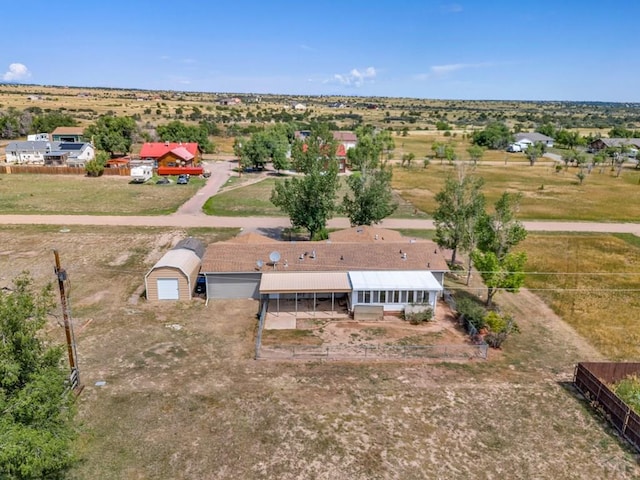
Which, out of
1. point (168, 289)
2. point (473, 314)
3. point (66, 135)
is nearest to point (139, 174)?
point (66, 135)

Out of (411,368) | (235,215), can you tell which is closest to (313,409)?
(411,368)

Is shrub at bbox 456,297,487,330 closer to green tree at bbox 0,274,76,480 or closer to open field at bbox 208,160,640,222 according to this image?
green tree at bbox 0,274,76,480

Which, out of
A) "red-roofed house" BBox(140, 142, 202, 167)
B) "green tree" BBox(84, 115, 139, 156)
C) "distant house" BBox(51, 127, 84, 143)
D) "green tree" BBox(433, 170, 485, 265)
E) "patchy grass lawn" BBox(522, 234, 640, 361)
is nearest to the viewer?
"patchy grass lawn" BBox(522, 234, 640, 361)

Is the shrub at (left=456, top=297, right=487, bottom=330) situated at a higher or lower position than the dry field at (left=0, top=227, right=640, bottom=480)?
higher

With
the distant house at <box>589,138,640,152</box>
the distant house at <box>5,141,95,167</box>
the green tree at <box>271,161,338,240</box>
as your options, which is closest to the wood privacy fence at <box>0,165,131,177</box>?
the distant house at <box>5,141,95,167</box>

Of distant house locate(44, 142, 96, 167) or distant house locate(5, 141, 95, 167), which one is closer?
distant house locate(44, 142, 96, 167)

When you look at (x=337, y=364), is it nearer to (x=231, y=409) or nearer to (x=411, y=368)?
(x=411, y=368)
